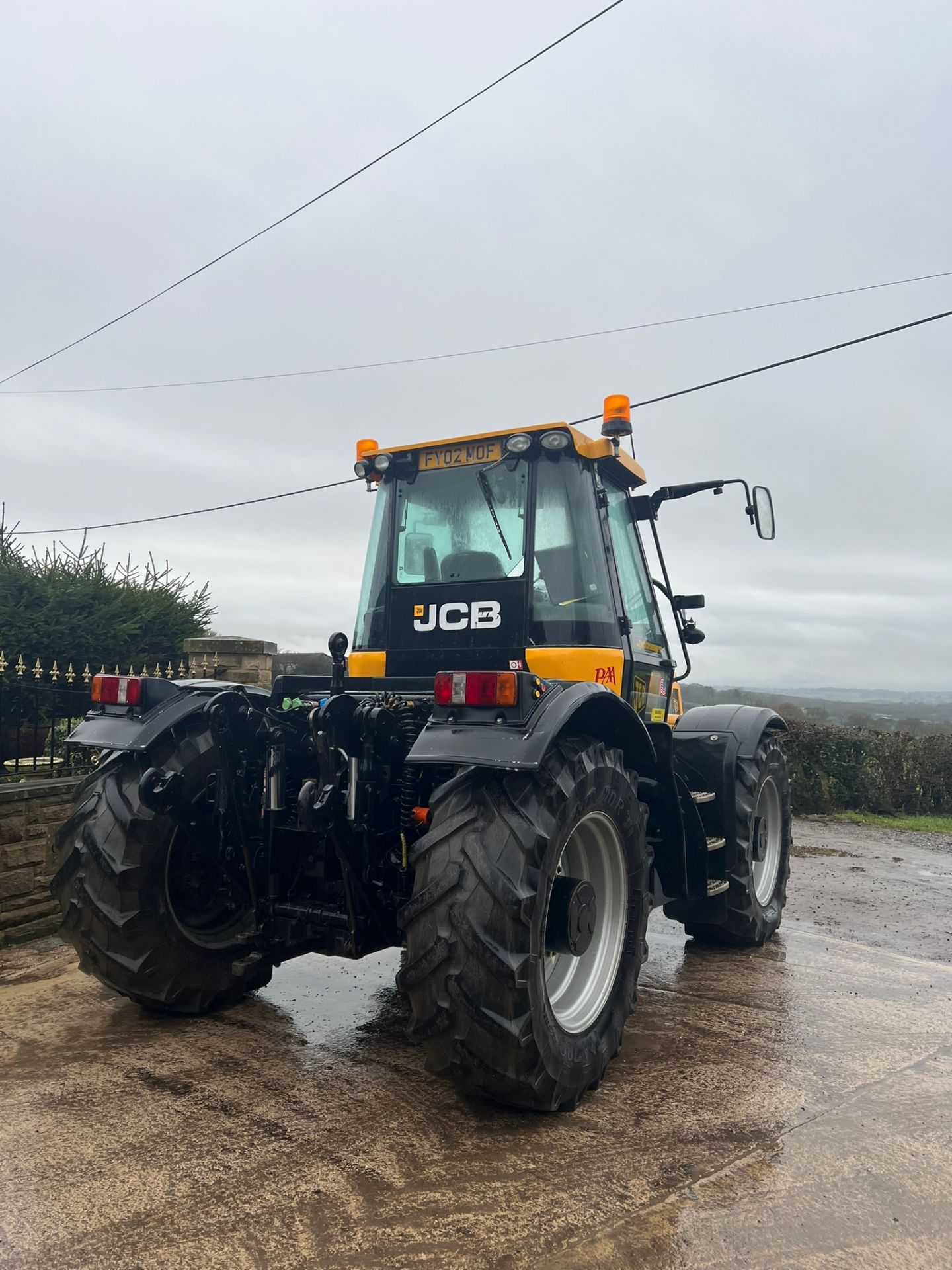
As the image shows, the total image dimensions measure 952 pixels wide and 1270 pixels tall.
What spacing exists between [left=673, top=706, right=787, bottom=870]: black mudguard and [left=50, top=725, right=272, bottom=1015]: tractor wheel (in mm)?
2547

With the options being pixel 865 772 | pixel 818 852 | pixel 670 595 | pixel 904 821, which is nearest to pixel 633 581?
pixel 670 595

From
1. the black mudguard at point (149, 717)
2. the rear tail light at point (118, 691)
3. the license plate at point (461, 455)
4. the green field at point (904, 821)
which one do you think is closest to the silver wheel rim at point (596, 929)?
the black mudguard at point (149, 717)

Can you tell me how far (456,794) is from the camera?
3.06 m

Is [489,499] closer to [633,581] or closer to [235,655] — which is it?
[633,581]

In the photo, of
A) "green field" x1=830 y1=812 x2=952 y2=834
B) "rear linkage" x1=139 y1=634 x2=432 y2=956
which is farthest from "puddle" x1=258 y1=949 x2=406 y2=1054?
"green field" x1=830 y1=812 x2=952 y2=834

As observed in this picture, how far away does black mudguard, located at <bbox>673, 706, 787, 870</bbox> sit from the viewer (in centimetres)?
505

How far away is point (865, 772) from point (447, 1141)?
11757 mm

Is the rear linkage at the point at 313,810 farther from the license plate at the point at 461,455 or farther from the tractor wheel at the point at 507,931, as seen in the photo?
the license plate at the point at 461,455

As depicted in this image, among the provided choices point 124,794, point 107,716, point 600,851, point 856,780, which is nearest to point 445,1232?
point 600,851

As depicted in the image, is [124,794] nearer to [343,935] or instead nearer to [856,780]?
[343,935]

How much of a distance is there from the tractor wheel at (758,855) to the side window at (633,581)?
97cm

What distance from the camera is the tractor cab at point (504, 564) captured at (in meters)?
4.04

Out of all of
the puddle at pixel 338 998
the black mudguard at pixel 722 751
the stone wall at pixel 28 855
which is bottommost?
the puddle at pixel 338 998

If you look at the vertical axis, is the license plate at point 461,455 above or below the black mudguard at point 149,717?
above
